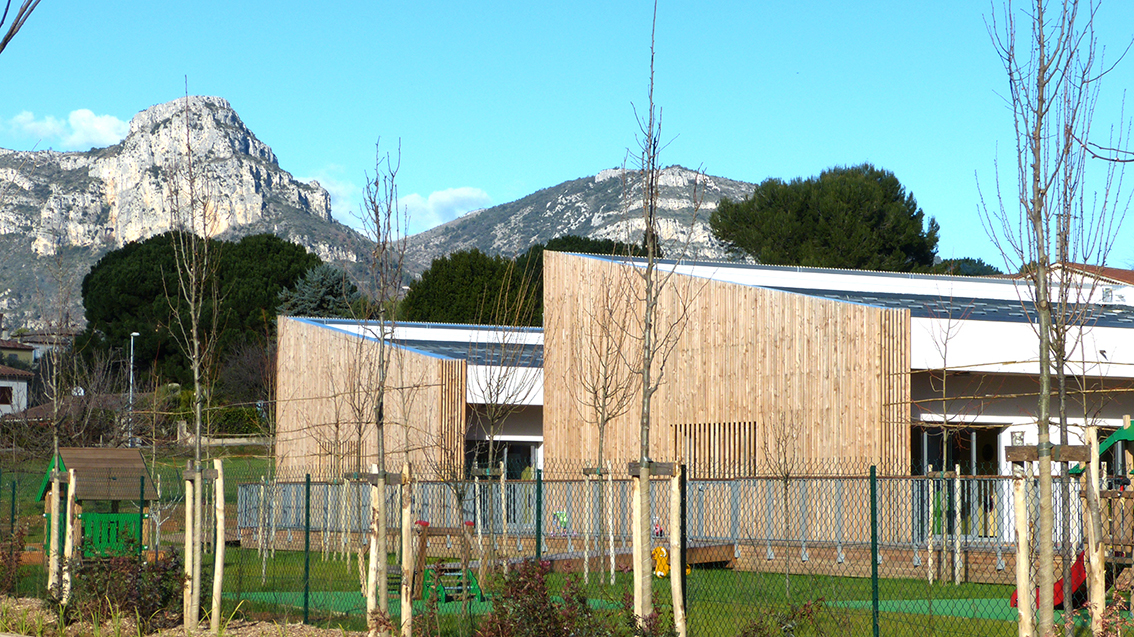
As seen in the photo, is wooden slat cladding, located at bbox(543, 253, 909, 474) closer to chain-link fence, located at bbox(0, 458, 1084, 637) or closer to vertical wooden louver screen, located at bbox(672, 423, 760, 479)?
vertical wooden louver screen, located at bbox(672, 423, 760, 479)

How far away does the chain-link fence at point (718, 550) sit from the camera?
11844 mm

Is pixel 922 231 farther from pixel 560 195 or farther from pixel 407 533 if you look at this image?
pixel 560 195

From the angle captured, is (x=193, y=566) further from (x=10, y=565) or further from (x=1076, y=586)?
(x=1076, y=586)

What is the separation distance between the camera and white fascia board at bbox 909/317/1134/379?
62.8 feet

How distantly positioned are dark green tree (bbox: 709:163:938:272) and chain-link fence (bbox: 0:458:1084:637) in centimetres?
2949

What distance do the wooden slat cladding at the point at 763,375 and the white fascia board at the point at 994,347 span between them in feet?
3.22

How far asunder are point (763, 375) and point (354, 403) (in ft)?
24.9

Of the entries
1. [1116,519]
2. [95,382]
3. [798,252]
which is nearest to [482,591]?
[1116,519]

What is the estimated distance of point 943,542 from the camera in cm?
1638

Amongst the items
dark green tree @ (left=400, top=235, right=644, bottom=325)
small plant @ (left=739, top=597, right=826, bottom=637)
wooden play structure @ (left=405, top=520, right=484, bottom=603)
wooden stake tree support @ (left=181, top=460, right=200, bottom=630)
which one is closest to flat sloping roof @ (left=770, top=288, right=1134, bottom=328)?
wooden play structure @ (left=405, top=520, right=484, bottom=603)

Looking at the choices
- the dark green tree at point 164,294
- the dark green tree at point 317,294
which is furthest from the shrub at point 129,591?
the dark green tree at point 164,294

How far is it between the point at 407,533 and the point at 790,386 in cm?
1251

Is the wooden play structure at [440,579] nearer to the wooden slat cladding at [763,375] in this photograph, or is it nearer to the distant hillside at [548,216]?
the wooden slat cladding at [763,375]

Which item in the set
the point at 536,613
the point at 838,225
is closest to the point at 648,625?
the point at 536,613
